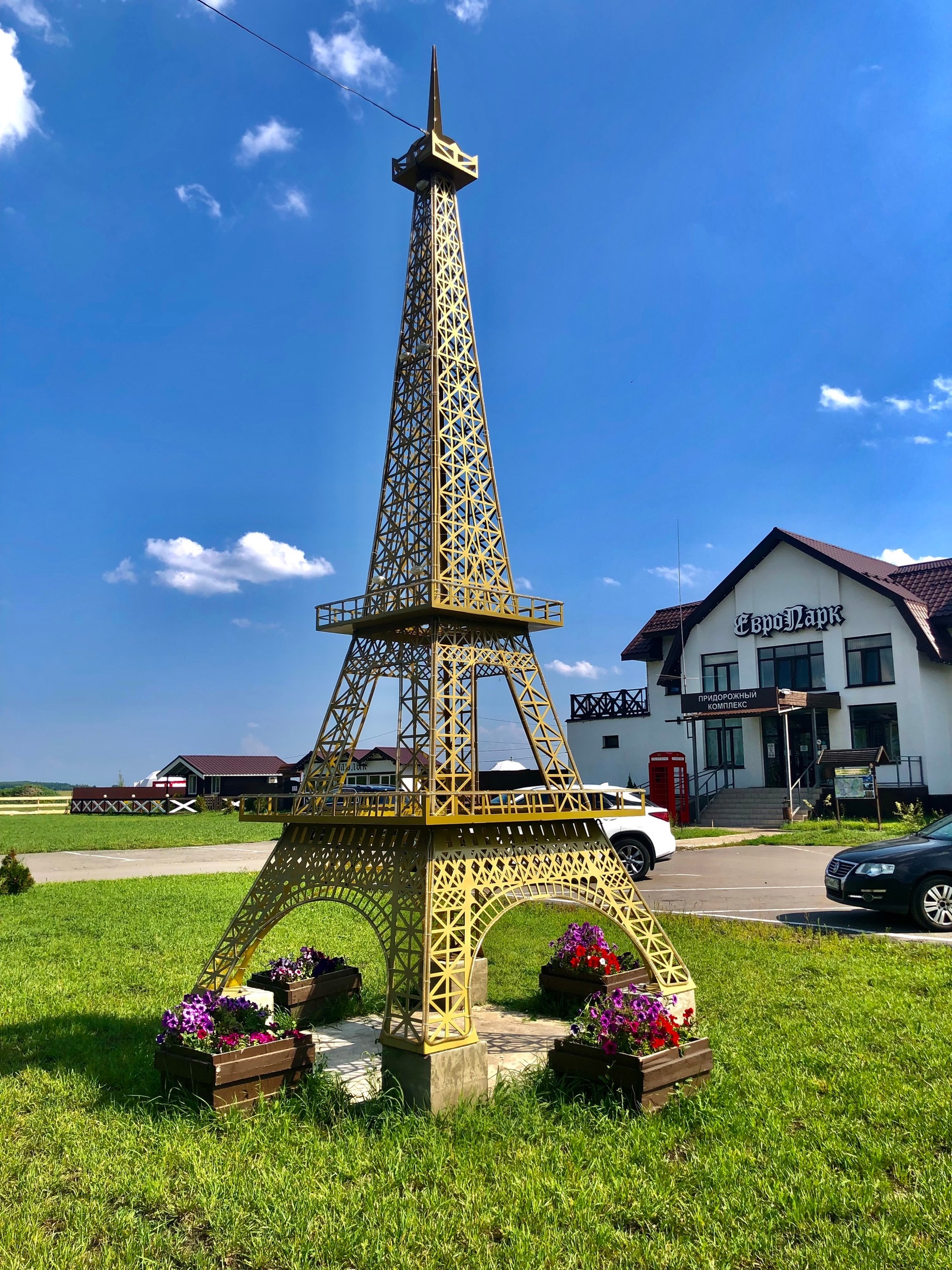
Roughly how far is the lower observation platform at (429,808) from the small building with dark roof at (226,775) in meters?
58.6

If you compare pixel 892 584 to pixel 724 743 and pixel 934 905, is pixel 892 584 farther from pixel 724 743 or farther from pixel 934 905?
pixel 934 905

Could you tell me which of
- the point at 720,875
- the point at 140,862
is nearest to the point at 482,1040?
the point at 720,875

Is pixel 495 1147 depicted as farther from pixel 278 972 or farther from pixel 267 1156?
pixel 278 972

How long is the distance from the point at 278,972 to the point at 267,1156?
377 centimetres

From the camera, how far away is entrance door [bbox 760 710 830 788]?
36188mm

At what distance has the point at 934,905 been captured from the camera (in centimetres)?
1257

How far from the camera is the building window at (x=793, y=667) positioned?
36.4m

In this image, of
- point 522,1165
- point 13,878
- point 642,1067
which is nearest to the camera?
point 522,1165

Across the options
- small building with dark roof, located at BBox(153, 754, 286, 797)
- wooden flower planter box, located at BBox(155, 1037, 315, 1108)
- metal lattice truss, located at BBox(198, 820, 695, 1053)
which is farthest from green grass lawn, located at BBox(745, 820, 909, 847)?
small building with dark roof, located at BBox(153, 754, 286, 797)

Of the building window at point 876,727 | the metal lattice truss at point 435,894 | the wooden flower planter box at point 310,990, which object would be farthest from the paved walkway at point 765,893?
the building window at point 876,727

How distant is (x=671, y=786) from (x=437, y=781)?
91.1 feet

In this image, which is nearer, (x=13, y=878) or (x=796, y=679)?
(x=13, y=878)

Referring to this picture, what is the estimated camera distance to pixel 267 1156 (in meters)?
5.56

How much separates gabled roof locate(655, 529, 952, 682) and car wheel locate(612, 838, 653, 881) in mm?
19125
